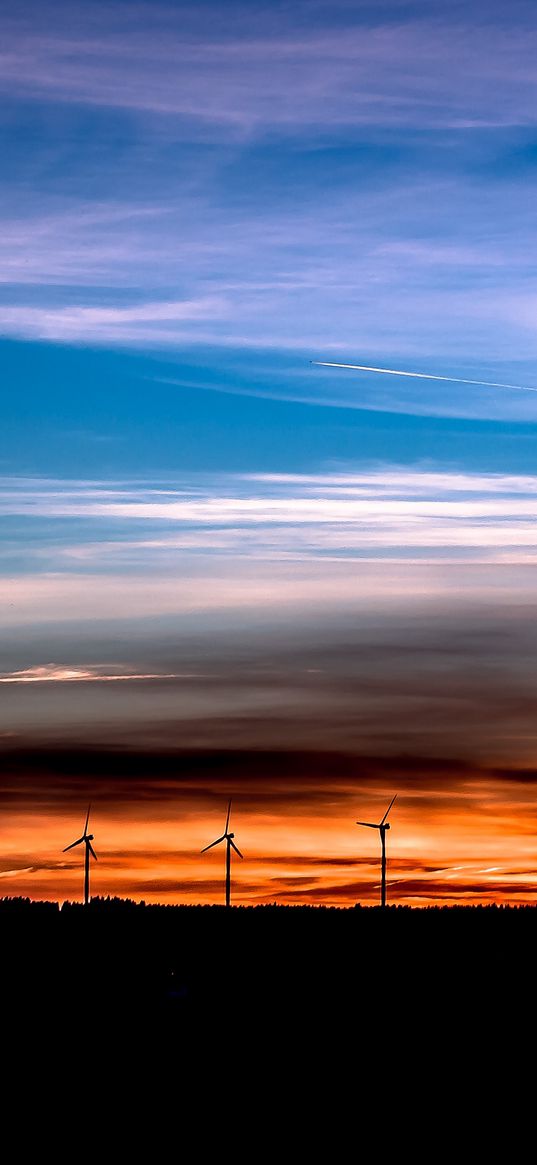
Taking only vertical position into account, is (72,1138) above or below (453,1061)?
below

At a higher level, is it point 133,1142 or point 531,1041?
point 531,1041

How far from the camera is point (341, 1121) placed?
132625 millimetres

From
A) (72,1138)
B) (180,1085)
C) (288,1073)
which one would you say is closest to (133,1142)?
(72,1138)

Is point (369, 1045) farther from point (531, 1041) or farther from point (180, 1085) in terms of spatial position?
point (180, 1085)

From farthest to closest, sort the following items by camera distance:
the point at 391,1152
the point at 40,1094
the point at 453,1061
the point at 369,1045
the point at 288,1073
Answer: the point at 369,1045, the point at 453,1061, the point at 288,1073, the point at 40,1094, the point at 391,1152

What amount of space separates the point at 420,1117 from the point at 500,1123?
7.05 m

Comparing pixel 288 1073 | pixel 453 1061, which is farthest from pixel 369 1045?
pixel 288 1073

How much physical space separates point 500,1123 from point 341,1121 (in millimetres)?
13772

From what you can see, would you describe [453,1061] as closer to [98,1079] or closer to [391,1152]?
[98,1079]

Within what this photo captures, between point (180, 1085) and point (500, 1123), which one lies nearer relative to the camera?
point (500, 1123)

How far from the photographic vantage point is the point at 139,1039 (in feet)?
599

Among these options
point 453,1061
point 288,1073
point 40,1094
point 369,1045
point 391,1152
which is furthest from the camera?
point 369,1045

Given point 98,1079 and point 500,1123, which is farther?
point 98,1079

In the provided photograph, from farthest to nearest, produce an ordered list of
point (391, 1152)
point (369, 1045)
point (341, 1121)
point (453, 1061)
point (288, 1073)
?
point (369, 1045), point (453, 1061), point (288, 1073), point (341, 1121), point (391, 1152)
